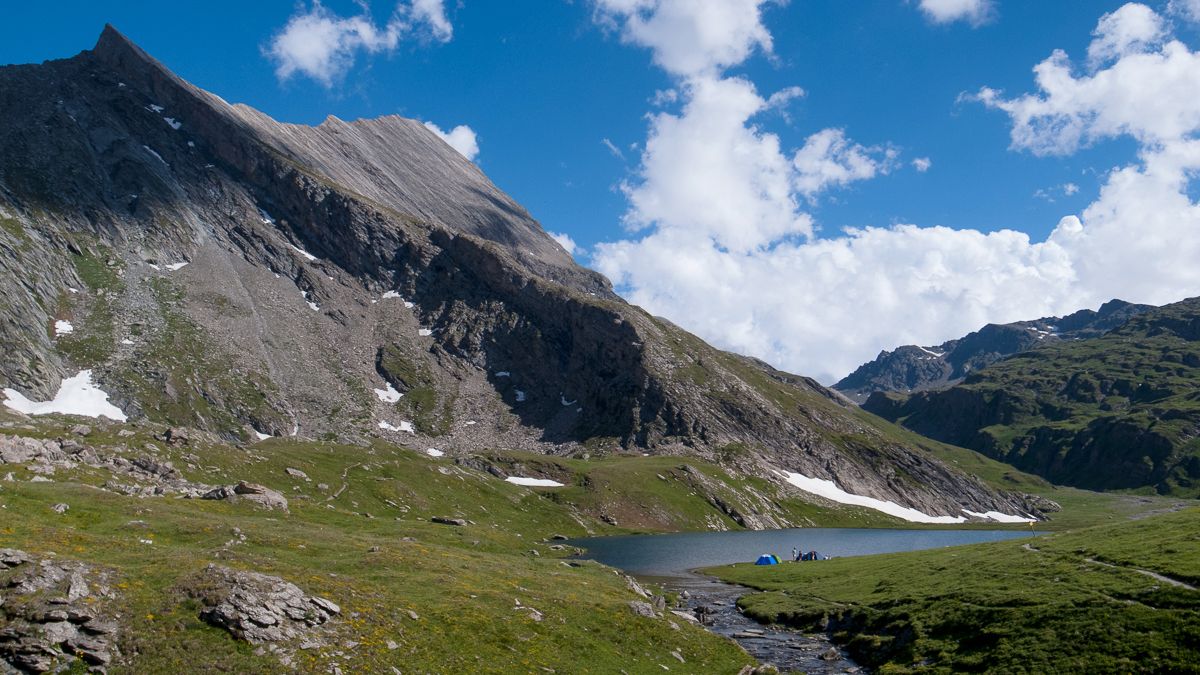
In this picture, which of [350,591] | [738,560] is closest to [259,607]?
[350,591]

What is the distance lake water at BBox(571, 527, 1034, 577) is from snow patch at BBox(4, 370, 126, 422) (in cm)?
10323

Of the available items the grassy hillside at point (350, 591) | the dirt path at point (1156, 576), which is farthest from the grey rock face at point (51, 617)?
the dirt path at point (1156, 576)

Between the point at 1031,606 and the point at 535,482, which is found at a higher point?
the point at 535,482

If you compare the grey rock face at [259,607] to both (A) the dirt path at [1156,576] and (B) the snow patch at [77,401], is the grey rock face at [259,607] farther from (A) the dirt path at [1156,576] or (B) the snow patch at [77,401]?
(B) the snow patch at [77,401]

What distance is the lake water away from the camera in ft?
312

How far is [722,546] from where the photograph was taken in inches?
4825

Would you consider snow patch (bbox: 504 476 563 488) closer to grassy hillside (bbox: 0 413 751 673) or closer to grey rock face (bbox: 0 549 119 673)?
grassy hillside (bbox: 0 413 751 673)

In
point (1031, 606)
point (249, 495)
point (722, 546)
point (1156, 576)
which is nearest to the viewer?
point (1156, 576)

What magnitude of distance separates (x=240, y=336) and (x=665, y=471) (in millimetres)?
124629

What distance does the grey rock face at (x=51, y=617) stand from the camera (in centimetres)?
2314

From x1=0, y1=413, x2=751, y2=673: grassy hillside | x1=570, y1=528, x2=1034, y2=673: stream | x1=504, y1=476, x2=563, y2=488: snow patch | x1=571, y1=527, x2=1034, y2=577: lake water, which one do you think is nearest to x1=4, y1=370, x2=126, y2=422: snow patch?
x1=504, y1=476, x2=563, y2=488: snow patch

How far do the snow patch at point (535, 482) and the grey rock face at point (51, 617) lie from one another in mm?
135928

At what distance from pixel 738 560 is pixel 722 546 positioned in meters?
21.3

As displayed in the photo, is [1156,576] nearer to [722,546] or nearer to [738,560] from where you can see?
[738,560]
